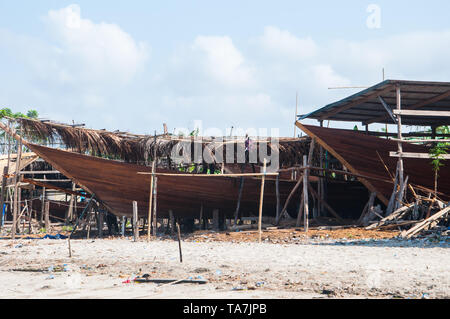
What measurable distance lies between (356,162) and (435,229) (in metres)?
3.79

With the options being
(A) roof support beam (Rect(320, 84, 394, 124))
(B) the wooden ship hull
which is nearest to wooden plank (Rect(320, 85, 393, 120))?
(A) roof support beam (Rect(320, 84, 394, 124))

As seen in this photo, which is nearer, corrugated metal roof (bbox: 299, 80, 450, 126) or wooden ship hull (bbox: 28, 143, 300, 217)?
corrugated metal roof (bbox: 299, 80, 450, 126)

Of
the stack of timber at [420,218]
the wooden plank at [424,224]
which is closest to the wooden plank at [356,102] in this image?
the stack of timber at [420,218]

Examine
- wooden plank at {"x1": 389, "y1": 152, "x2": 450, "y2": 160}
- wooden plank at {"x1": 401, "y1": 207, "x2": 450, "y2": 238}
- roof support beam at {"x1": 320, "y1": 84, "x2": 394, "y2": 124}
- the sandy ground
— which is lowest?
the sandy ground

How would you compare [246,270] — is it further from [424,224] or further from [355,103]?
[355,103]

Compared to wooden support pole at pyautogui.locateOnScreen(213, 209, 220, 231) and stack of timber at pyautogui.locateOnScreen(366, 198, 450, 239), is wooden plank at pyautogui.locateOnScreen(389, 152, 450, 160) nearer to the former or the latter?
stack of timber at pyautogui.locateOnScreen(366, 198, 450, 239)

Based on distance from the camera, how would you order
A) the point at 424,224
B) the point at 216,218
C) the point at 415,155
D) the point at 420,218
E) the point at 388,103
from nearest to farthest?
1. the point at 424,224
2. the point at 420,218
3. the point at 415,155
4. the point at 388,103
5. the point at 216,218

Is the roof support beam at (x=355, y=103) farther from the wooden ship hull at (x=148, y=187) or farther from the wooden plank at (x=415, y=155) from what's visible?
the wooden ship hull at (x=148, y=187)

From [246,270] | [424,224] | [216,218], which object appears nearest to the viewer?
[246,270]

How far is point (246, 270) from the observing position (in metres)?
7.73

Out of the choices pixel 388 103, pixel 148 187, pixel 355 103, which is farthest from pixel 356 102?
pixel 148 187

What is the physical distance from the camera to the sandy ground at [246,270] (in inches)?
243

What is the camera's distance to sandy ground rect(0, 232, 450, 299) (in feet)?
20.2

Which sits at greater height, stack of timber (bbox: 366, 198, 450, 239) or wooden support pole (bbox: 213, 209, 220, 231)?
stack of timber (bbox: 366, 198, 450, 239)
